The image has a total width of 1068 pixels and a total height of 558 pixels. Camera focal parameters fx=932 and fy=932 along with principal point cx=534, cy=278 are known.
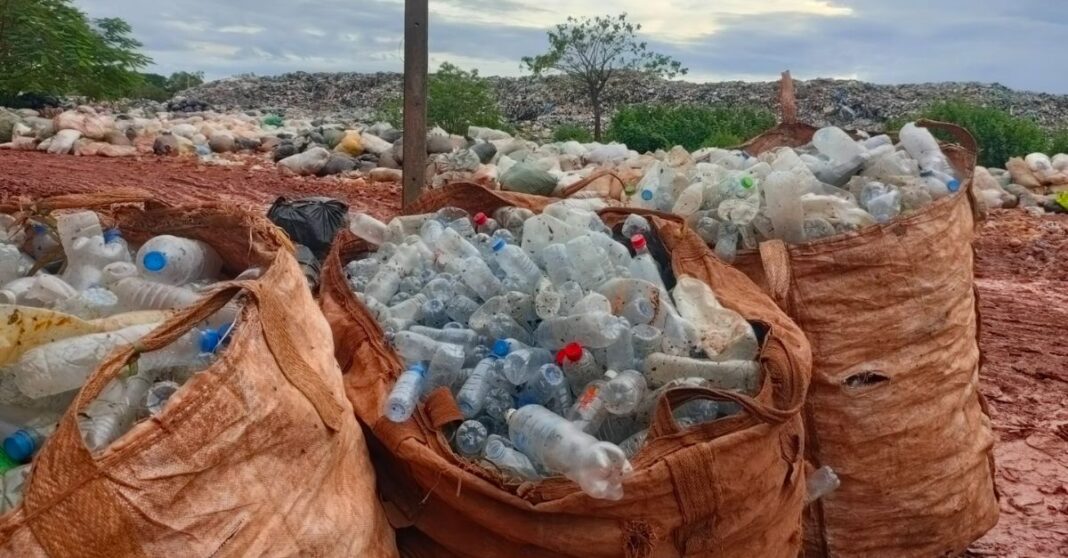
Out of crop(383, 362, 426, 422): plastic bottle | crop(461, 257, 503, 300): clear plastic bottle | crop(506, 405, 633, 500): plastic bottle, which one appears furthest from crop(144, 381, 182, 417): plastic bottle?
crop(461, 257, 503, 300): clear plastic bottle

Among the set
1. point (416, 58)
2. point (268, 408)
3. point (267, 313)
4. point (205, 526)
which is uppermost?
point (416, 58)

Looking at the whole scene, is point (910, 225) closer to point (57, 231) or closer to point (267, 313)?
point (267, 313)

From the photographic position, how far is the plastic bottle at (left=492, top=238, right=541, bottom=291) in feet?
8.32

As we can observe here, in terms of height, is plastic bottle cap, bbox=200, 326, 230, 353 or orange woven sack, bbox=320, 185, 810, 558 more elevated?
plastic bottle cap, bbox=200, 326, 230, 353

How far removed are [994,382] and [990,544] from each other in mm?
1983

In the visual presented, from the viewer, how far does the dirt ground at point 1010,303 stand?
11.4 feet

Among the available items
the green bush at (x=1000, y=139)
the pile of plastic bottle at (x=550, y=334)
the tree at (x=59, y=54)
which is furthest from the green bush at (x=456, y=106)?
the pile of plastic bottle at (x=550, y=334)

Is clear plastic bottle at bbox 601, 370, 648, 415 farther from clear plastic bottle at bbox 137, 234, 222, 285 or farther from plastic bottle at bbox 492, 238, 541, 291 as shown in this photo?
clear plastic bottle at bbox 137, 234, 222, 285

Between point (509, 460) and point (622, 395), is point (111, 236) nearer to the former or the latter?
point (509, 460)

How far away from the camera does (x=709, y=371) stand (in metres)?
2.15

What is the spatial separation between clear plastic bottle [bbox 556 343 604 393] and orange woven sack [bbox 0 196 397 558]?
0.51 metres

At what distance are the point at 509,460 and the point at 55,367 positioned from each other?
0.87 meters

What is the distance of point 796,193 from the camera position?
2.71 metres

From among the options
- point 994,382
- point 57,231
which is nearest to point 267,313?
point 57,231
